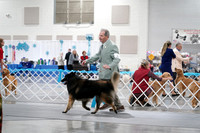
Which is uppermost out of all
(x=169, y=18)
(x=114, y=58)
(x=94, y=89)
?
(x=169, y=18)

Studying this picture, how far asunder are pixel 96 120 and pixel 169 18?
1211cm

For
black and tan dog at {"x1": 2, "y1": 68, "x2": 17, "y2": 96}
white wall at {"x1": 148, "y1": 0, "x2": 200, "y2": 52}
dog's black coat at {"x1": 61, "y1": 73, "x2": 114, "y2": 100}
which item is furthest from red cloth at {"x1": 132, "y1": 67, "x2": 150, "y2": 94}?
white wall at {"x1": 148, "y1": 0, "x2": 200, "y2": 52}

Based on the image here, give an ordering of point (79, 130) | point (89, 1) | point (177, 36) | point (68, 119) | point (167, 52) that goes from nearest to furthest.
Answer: point (79, 130)
point (68, 119)
point (167, 52)
point (177, 36)
point (89, 1)

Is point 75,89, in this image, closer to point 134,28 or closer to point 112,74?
point 112,74

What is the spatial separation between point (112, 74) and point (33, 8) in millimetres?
13316

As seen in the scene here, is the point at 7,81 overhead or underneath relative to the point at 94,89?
underneath

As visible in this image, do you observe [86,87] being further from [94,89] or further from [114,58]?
[114,58]

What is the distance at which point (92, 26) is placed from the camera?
52.7ft

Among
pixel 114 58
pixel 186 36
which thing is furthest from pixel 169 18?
pixel 114 58

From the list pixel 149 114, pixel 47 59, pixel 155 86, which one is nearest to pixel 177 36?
pixel 47 59

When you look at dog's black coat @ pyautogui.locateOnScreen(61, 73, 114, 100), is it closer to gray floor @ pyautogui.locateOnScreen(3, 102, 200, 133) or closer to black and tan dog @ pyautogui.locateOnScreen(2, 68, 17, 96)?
gray floor @ pyautogui.locateOnScreen(3, 102, 200, 133)

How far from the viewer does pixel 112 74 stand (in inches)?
178

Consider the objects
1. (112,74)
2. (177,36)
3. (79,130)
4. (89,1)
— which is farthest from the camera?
(89,1)

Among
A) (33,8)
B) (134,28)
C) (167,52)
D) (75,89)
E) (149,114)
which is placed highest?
(33,8)
